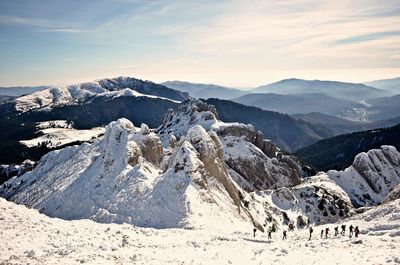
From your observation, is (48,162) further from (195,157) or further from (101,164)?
(195,157)

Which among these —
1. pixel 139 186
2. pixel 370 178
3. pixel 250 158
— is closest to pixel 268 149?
pixel 250 158

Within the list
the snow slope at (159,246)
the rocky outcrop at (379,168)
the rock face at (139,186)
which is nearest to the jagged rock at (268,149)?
the rocky outcrop at (379,168)

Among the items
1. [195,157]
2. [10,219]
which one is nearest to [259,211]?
[195,157]

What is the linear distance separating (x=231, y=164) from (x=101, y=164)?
61.0 m

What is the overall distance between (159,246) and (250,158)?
88.5 metres

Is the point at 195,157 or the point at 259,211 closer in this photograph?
the point at 195,157

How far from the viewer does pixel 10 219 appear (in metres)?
39.4

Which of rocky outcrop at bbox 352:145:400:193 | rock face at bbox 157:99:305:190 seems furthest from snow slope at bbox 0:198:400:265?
rocky outcrop at bbox 352:145:400:193

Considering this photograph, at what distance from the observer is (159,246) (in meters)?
38.0

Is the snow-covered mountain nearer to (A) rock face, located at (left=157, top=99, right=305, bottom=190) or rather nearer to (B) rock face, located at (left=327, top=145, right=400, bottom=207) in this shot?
(B) rock face, located at (left=327, top=145, right=400, bottom=207)

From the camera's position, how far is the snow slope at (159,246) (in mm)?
32094

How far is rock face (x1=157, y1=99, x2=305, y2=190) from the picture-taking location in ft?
397

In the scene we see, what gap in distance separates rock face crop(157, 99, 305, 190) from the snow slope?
240 feet

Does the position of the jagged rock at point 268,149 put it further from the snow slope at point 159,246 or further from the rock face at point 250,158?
the snow slope at point 159,246
